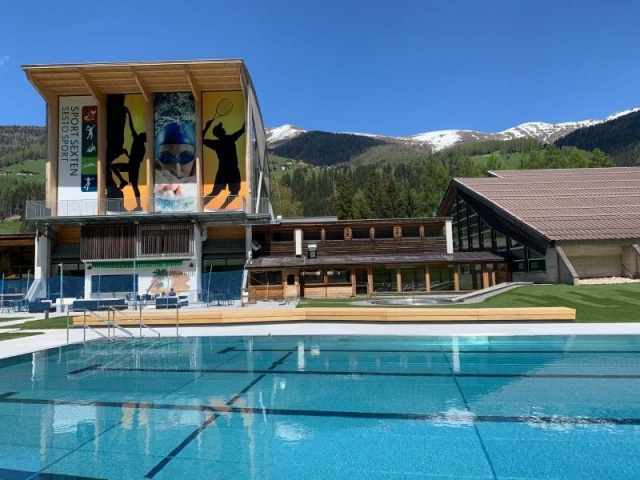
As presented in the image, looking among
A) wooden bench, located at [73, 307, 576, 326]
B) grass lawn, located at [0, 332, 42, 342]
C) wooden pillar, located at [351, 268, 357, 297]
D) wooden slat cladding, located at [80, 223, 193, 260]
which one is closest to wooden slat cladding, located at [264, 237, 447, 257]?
wooden pillar, located at [351, 268, 357, 297]

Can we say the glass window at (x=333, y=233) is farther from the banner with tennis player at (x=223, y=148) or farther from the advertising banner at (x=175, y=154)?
the advertising banner at (x=175, y=154)

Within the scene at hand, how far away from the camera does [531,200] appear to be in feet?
121

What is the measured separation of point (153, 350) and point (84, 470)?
817cm

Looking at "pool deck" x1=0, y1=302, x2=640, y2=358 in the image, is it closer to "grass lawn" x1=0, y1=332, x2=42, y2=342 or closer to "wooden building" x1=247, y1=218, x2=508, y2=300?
"grass lawn" x1=0, y1=332, x2=42, y2=342

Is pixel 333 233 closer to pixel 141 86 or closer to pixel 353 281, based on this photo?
pixel 353 281

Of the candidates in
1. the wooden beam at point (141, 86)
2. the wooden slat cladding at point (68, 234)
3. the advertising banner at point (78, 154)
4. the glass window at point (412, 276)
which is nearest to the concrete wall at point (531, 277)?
the glass window at point (412, 276)

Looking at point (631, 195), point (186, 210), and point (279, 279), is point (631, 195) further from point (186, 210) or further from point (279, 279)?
point (186, 210)

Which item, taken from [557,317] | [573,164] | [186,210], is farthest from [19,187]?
[557,317]

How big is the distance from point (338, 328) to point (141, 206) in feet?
77.2

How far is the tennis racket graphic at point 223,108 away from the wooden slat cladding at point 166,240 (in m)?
9.38

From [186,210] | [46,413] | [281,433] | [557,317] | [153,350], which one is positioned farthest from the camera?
[186,210]

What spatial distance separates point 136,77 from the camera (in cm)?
3216

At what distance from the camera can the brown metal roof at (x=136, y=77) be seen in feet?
105

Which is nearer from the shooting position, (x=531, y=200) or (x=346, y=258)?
(x=346, y=258)
